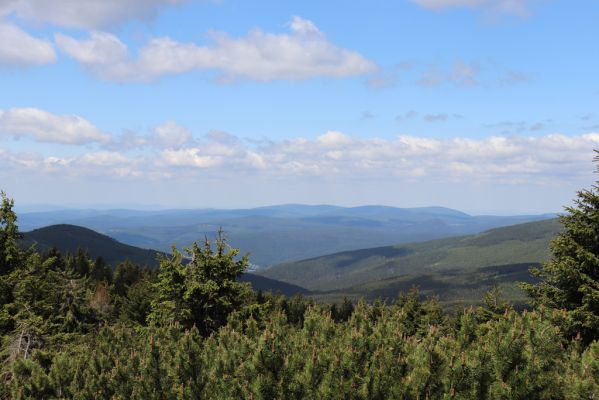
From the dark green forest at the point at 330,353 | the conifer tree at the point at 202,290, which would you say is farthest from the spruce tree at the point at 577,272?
the conifer tree at the point at 202,290

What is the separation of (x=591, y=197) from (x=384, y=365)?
16305 millimetres

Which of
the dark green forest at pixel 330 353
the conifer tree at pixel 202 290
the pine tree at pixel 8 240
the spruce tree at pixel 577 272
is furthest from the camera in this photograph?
the pine tree at pixel 8 240

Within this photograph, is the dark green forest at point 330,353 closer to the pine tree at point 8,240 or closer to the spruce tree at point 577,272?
the spruce tree at point 577,272

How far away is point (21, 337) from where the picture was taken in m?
18.5

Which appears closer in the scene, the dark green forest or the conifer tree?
the dark green forest

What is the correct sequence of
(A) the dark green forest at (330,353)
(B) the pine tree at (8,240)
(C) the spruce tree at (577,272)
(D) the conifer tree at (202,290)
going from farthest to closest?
(B) the pine tree at (8,240), (D) the conifer tree at (202,290), (C) the spruce tree at (577,272), (A) the dark green forest at (330,353)

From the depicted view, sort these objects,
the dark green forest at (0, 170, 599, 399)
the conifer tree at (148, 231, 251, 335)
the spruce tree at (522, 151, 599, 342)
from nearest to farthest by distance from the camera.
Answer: the dark green forest at (0, 170, 599, 399) → the spruce tree at (522, 151, 599, 342) → the conifer tree at (148, 231, 251, 335)

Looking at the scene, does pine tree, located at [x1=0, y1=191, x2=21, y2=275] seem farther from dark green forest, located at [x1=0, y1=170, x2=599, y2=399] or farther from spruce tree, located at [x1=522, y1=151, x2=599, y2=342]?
spruce tree, located at [x1=522, y1=151, x2=599, y2=342]

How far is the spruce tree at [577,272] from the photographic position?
18047 millimetres

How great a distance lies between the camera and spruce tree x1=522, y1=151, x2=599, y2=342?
18047 mm

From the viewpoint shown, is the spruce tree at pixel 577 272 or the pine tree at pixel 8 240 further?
the pine tree at pixel 8 240

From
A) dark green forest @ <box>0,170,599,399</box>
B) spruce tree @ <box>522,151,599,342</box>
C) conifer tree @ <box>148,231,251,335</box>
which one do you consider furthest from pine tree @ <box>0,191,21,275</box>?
spruce tree @ <box>522,151,599,342</box>

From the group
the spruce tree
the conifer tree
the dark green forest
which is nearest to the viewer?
the dark green forest

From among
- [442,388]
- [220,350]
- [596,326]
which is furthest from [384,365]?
[596,326]
